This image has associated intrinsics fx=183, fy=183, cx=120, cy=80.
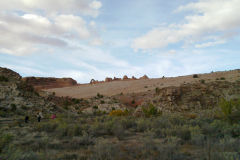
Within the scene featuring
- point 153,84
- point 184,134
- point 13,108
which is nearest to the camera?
point 184,134

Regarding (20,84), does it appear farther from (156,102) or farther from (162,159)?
(162,159)

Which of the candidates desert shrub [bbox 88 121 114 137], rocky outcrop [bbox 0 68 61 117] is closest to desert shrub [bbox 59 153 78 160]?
desert shrub [bbox 88 121 114 137]

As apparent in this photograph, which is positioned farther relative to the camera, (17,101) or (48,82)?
(48,82)

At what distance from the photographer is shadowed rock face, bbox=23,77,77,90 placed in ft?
267

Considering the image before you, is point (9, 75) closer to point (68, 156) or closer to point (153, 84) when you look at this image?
point (68, 156)

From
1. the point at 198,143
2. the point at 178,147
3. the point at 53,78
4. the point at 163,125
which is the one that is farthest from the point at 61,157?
the point at 53,78

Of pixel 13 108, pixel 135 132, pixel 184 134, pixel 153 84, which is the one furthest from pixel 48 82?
pixel 184 134

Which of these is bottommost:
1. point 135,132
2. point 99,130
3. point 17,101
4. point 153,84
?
point 135,132

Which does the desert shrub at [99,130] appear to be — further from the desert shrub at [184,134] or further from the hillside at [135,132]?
the desert shrub at [184,134]

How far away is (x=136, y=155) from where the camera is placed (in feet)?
17.7

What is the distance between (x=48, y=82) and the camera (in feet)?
289

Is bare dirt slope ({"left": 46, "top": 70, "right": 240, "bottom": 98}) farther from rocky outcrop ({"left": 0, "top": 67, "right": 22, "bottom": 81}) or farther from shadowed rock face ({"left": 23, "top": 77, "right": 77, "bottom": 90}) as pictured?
rocky outcrop ({"left": 0, "top": 67, "right": 22, "bottom": 81})

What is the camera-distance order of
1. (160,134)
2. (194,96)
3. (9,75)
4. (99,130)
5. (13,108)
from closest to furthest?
(160,134), (99,130), (13,108), (194,96), (9,75)

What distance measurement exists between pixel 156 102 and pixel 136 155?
1701cm
